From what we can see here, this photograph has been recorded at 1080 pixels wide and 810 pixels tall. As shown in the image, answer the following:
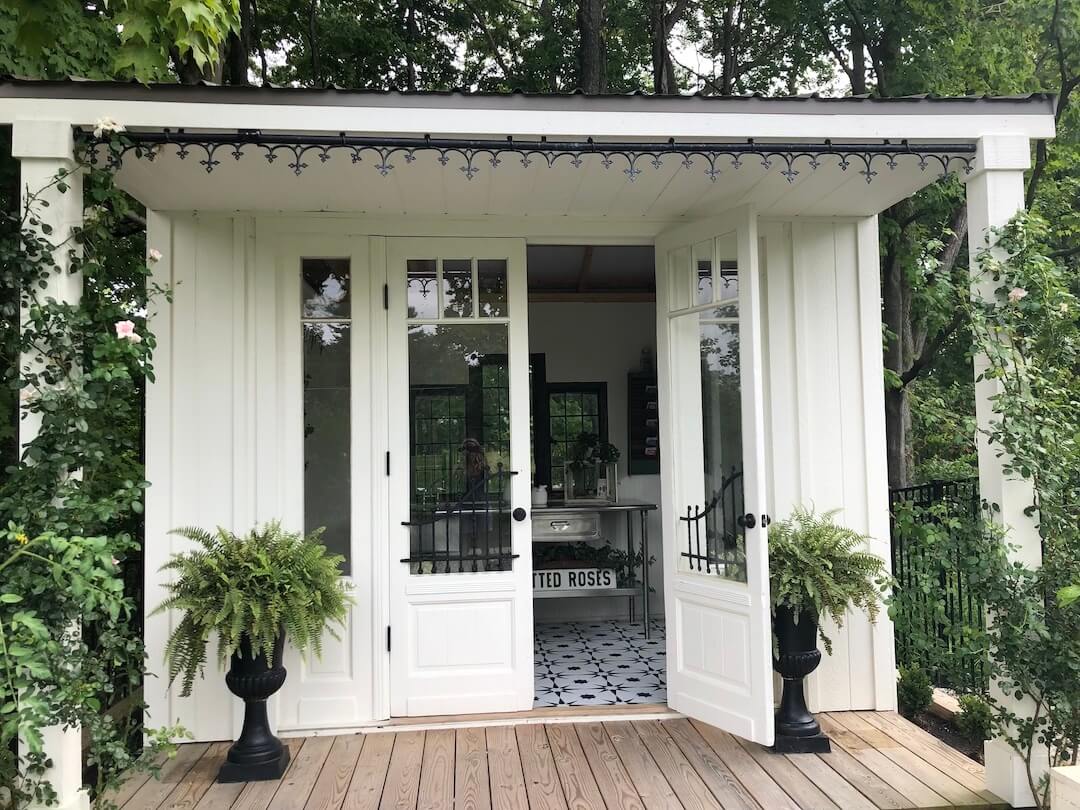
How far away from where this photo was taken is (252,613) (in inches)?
114

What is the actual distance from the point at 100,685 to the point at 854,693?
3.34 m

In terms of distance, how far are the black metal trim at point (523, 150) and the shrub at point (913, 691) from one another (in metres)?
2.63

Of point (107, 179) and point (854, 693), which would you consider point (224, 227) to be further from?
point (854, 693)

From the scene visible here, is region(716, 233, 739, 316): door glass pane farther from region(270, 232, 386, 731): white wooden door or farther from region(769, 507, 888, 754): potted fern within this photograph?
region(270, 232, 386, 731): white wooden door

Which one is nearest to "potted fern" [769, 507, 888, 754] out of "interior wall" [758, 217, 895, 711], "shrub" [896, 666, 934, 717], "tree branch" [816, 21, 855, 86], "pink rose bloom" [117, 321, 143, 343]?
"interior wall" [758, 217, 895, 711]

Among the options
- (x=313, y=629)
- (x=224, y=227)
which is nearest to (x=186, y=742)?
(x=313, y=629)

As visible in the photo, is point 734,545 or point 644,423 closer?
point 734,545

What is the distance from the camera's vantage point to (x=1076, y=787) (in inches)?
87.5

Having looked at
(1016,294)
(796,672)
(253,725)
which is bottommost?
(253,725)

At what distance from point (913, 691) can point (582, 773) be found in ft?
6.88

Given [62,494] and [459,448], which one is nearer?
[62,494]

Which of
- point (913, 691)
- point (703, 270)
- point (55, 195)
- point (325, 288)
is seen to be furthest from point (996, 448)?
point (55, 195)

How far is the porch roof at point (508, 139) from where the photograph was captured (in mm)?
2652

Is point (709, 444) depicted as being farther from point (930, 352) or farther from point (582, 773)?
point (930, 352)
